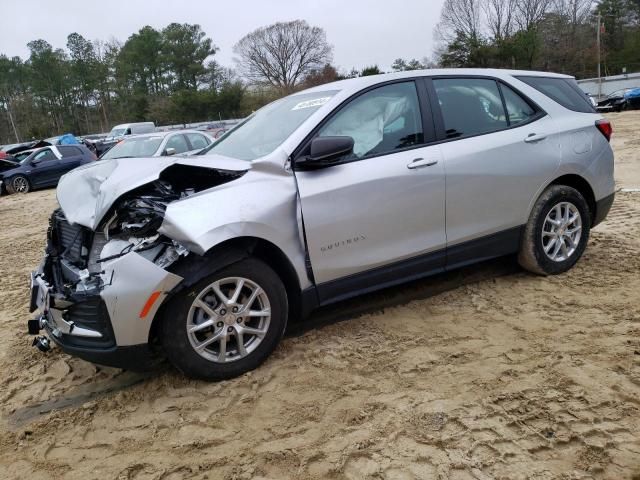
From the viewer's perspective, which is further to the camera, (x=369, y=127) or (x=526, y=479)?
(x=369, y=127)

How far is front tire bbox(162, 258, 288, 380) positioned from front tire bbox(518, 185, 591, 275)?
223cm

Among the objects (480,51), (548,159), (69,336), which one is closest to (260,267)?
(69,336)

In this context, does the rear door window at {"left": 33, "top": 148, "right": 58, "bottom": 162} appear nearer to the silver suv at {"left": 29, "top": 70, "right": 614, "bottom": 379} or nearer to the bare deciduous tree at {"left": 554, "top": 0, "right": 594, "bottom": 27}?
the silver suv at {"left": 29, "top": 70, "right": 614, "bottom": 379}

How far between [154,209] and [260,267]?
2.30 ft

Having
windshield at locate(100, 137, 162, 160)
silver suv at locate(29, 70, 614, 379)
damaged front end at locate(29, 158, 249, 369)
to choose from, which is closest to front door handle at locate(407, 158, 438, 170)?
silver suv at locate(29, 70, 614, 379)

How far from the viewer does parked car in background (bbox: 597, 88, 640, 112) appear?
30234 millimetres

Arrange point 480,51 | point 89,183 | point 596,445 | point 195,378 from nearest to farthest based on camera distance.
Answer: point 596,445 → point 195,378 → point 89,183 → point 480,51

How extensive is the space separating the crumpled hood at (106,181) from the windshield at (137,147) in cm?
769

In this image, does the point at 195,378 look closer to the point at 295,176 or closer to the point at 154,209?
the point at 154,209

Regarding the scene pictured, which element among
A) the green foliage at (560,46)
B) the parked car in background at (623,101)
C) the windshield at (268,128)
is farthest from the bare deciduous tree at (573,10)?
the windshield at (268,128)

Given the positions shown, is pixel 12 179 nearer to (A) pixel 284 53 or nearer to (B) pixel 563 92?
(B) pixel 563 92

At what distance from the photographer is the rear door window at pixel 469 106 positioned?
12.3ft

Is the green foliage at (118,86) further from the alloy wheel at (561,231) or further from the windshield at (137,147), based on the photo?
the alloy wheel at (561,231)

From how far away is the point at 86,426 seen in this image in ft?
9.16
